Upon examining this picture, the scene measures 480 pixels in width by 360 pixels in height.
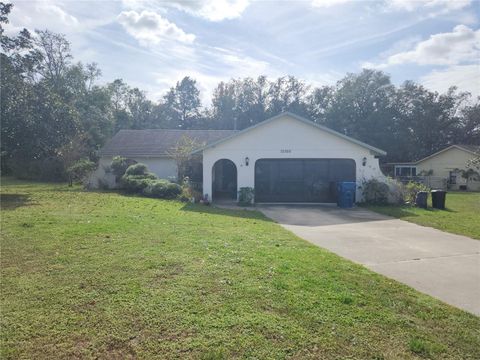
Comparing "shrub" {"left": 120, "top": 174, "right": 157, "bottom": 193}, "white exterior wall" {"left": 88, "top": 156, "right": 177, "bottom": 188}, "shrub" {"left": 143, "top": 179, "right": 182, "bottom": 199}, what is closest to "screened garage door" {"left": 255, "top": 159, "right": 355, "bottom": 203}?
"shrub" {"left": 143, "top": 179, "right": 182, "bottom": 199}

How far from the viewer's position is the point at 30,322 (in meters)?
3.43

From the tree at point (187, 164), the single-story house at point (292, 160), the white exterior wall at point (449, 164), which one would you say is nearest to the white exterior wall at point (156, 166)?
the tree at point (187, 164)

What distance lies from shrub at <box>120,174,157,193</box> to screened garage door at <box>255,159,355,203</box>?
6.34 m

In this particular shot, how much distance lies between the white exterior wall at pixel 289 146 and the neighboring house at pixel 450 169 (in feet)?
63.9

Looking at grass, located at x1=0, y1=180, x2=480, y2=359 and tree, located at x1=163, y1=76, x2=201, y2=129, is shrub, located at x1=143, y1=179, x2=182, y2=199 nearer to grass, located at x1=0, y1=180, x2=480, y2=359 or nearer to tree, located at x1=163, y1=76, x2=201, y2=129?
grass, located at x1=0, y1=180, x2=480, y2=359

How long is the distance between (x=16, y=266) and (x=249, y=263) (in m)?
3.68

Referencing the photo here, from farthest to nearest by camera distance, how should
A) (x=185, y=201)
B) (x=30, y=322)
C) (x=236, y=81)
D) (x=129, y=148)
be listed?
(x=236, y=81) → (x=129, y=148) → (x=185, y=201) → (x=30, y=322)

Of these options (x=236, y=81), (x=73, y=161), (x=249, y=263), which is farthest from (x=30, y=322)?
(x=236, y=81)

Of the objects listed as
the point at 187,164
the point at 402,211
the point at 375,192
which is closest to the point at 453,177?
the point at 375,192

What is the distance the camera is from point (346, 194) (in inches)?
607

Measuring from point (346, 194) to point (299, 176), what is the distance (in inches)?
99.6

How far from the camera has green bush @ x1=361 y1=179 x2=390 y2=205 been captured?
15938 millimetres

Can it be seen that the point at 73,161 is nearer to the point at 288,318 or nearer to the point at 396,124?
the point at 288,318

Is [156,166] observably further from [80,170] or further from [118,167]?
[80,170]
